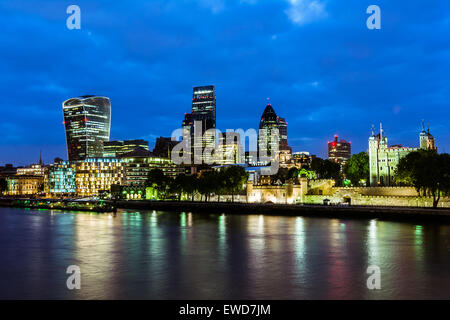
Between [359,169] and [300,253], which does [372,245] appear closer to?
Result: [300,253]

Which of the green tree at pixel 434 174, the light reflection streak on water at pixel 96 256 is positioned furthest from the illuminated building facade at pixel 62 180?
the green tree at pixel 434 174


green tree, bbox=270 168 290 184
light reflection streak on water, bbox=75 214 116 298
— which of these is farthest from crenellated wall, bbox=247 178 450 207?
light reflection streak on water, bbox=75 214 116 298

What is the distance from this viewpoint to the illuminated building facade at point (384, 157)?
93750 millimetres

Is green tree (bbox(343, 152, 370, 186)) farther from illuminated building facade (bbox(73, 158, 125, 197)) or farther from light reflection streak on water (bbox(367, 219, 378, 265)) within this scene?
illuminated building facade (bbox(73, 158, 125, 197))

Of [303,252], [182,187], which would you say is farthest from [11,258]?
[182,187]

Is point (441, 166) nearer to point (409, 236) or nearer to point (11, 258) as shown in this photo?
point (409, 236)

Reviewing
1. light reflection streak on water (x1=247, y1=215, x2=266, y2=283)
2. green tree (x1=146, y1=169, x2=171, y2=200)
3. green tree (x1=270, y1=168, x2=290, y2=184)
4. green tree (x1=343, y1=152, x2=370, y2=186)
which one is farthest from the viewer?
green tree (x1=270, y1=168, x2=290, y2=184)

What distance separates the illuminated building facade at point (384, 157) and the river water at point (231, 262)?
42624 mm

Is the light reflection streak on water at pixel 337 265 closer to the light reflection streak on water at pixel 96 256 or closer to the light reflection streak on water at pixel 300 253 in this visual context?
the light reflection streak on water at pixel 300 253

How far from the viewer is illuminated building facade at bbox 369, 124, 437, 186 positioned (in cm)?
9375

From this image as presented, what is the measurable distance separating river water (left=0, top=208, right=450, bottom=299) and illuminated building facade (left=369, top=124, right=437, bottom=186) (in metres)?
42.6
